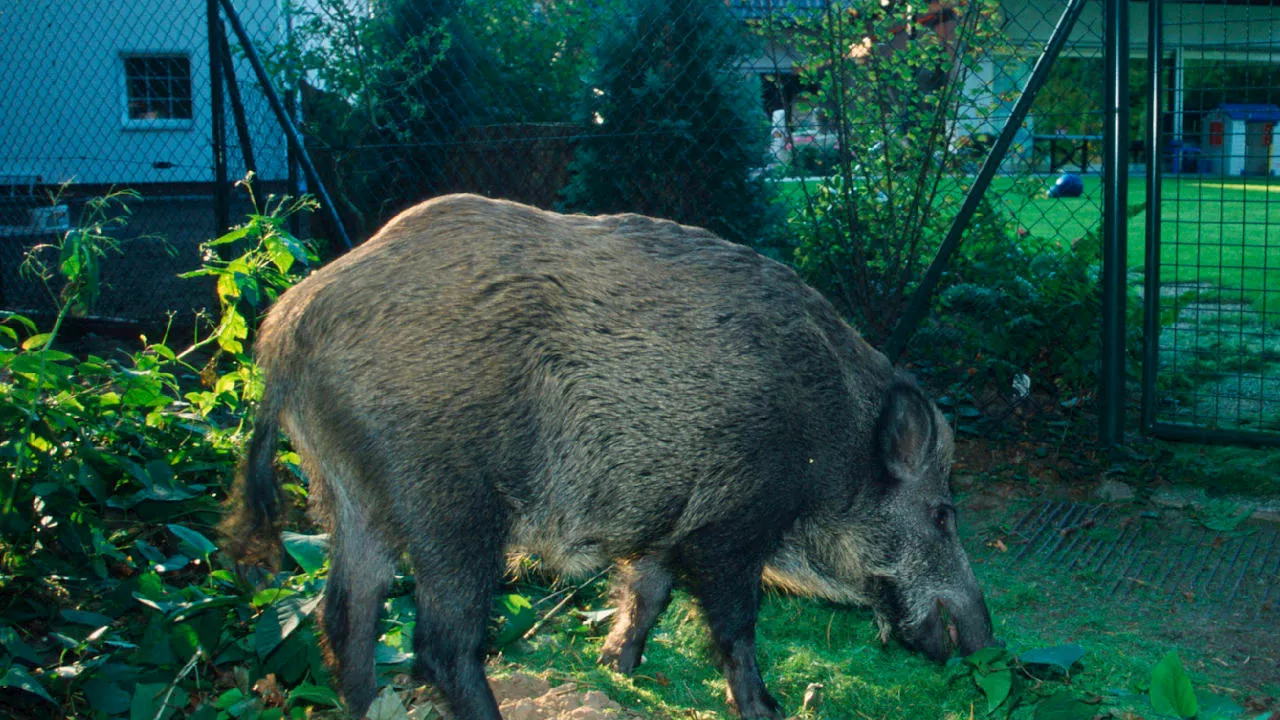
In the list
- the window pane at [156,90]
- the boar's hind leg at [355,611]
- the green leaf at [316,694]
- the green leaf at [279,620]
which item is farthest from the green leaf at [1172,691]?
the window pane at [156,90]

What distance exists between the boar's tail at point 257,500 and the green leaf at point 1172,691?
90.0 inches

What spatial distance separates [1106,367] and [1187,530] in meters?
0.79

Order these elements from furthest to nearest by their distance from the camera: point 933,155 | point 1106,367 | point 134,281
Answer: point 134,281, point 933,155, point 1106,367

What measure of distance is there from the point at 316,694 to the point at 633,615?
1073 mm

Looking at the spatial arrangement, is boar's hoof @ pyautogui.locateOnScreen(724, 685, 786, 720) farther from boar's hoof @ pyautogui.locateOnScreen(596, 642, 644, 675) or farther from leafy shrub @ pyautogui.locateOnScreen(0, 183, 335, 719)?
leafy shrub @ pyautogui.locateOnScreen(0, 183, 335, 719)

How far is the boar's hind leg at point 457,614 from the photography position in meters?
2.93

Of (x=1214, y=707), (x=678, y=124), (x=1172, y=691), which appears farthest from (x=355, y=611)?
(x=678, y=124)

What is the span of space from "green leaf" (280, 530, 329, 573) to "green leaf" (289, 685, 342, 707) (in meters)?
0.39

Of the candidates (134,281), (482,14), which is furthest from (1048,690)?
(134,281)

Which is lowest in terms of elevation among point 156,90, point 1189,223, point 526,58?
point 1189,223

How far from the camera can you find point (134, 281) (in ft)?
29.0

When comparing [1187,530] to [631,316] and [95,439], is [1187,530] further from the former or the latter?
[95,439]

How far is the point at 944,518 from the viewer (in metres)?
3.56

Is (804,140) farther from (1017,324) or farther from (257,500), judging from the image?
(257,500)
